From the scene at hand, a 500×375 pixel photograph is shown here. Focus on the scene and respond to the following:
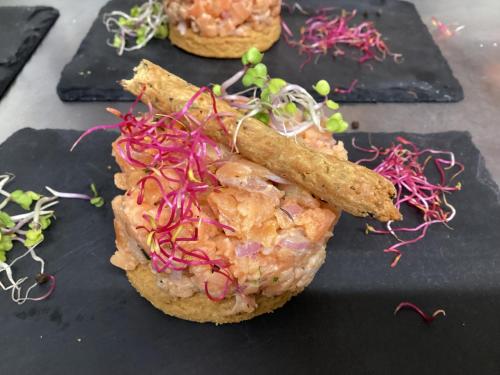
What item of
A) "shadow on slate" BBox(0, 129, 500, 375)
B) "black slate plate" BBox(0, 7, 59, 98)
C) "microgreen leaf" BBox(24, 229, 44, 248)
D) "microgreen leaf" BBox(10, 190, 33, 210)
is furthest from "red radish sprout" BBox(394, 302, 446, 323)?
"black slate plate" BBox(0, 7, 59, 98)

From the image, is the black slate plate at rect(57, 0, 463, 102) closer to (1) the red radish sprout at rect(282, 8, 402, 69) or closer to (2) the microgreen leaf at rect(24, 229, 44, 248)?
(1) the red radish sprout at rect(282, 8, 402, 69)

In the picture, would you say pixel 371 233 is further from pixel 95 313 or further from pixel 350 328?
pixel 95 313

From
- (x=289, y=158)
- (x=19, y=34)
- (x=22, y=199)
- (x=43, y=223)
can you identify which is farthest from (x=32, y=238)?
(x=19, y=34)

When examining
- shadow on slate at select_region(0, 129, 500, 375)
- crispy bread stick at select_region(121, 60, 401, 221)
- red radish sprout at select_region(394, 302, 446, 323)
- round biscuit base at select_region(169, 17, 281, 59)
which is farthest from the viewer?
round biscuit base at select_region(169, 17, 281, 59)

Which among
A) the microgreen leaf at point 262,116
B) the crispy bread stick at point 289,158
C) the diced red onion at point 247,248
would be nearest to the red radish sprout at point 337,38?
the microgreen leaf at point 262,116

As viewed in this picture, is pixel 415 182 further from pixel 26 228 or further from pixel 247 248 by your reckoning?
pixel 26 228

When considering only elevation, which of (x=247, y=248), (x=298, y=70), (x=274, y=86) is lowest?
(x=298, y=70)

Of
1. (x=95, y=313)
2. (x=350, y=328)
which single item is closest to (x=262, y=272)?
(x=350, y=328)
